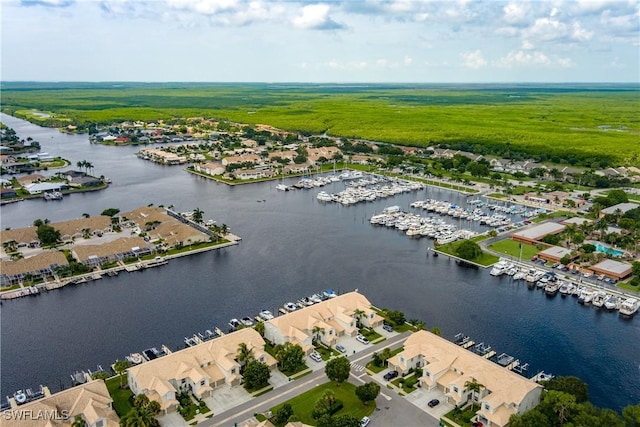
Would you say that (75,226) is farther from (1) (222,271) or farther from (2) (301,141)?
(2) (301,141)

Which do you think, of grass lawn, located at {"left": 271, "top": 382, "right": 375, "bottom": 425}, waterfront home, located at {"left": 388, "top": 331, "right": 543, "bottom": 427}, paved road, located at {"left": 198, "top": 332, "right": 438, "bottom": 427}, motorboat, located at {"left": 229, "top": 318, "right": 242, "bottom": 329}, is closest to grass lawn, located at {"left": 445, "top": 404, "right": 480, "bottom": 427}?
waterfront home, located at {"left": 388, "top": 331, "right": 543, "bottom": 427}

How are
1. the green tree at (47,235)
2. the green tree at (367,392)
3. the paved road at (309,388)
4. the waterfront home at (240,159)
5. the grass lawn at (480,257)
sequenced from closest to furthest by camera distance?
1. the paved road at (309,388)
2. the green tree at (367,392)
3. the grass lawn at (480,257)
4. the green tree at (47,235)
5. the waterfront home at (240,159)

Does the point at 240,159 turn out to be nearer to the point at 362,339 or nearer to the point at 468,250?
the point at 468,250

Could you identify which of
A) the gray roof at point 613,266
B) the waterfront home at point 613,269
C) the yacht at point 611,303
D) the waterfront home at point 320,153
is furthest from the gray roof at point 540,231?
the waterfront home at point 320,153

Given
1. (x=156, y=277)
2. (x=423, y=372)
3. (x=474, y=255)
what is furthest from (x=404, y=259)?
(x=156, y=277)

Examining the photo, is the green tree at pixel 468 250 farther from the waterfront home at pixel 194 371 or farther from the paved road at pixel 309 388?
the waterfront home at pixel 194 371

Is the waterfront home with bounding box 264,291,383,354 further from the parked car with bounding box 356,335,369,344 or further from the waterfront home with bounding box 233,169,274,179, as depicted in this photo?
the waterfront home with bounding box 233,169,274,179
